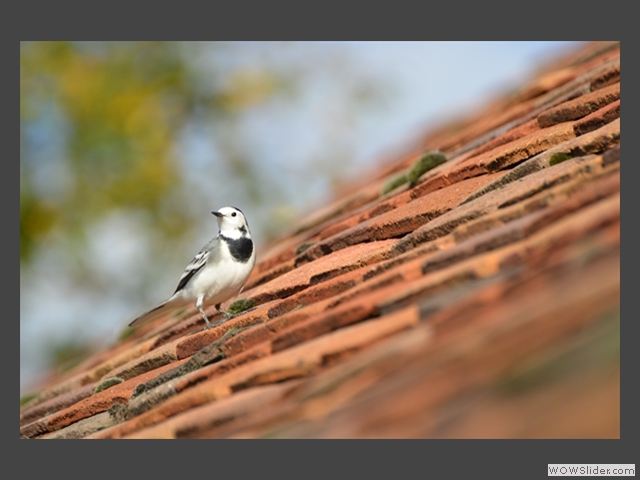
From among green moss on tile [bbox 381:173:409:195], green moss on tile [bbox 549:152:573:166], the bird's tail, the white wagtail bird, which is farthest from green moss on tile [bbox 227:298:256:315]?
the bird's tail

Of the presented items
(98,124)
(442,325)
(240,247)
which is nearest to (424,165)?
(240,247)

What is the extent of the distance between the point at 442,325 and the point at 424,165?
115 inches

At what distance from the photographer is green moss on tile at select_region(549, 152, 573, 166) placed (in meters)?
4.08

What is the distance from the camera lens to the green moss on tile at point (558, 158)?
408 centimetres

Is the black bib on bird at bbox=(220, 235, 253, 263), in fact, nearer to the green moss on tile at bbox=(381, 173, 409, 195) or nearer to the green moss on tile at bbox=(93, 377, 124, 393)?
the green moss on tile at bbox=(381, 173, 409, 195)

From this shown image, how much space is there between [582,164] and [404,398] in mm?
1612

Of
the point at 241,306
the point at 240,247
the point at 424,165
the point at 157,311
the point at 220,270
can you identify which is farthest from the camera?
the point at 157,311

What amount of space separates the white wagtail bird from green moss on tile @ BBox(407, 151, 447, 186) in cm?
152

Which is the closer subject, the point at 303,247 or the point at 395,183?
the point at 303,247

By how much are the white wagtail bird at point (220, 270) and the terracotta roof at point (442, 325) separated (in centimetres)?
99

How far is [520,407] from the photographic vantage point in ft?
7.55

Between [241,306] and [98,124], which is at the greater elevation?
[98,124]

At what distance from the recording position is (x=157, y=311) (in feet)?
23.4

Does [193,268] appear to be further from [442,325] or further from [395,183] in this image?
[442,325]
